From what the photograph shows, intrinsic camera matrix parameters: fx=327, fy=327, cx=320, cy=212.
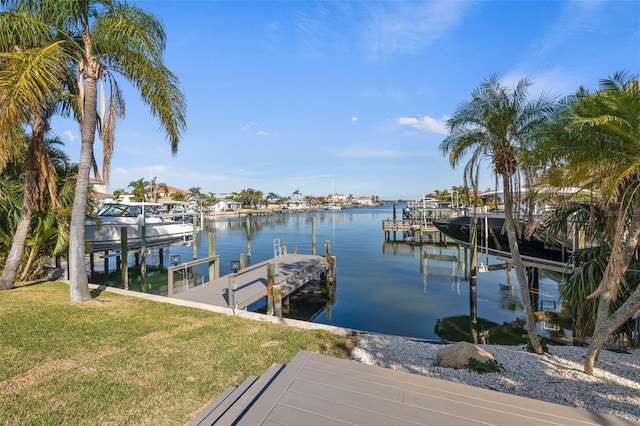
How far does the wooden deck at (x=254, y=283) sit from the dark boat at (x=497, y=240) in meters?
7.89

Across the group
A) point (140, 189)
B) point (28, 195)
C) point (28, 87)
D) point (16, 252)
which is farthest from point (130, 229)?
point (140, 189)

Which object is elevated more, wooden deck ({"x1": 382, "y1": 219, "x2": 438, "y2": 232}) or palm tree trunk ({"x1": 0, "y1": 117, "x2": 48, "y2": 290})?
palm tree trunk ({"x1": 0, "y1": 117, "x2": 48, "y2": 290})

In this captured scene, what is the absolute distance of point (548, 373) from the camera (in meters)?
5.29

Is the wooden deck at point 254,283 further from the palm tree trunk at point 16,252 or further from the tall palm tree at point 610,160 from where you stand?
→ the tall palm tree at point 610,160

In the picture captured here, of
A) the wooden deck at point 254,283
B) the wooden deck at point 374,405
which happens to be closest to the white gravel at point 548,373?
the wooden deck at point 374,405

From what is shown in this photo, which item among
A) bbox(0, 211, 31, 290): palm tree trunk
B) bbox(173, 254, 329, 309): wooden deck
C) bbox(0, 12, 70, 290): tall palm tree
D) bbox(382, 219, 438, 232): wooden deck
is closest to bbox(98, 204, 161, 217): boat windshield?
bbox(173, 254, 329, 309): wooden deck

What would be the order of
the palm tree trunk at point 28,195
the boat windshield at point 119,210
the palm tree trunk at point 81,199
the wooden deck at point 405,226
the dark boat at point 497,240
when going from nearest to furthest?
the palm tree trunk at point 81,199 < the palm tree trunk at point 28,195 < the dark boat at point 497,240 < the boat windshield at point 119,210 < the wooden deck at point 405,226

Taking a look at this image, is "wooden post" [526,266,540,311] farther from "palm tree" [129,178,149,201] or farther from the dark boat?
"palm tree" [129,178,149,201]

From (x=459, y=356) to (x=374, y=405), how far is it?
351 centimetres

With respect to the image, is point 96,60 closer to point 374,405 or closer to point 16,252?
point 16,252

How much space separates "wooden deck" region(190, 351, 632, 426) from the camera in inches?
95.8

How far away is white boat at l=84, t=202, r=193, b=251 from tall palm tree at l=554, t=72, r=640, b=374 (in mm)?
18934

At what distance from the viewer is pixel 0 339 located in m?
5.53

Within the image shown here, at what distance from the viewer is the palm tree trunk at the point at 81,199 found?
7.99m
